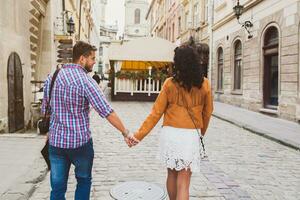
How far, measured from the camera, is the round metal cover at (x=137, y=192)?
9.64ft

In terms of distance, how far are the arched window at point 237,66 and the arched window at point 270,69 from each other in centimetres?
317

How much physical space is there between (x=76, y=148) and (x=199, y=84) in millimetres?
1156

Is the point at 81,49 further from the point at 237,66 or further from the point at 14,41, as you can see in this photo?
the point at 237,66

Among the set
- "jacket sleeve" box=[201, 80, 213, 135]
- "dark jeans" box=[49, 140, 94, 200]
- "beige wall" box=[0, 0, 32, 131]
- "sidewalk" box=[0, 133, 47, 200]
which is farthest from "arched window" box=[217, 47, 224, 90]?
"dark jeans" box=[49, 140, 94, 200]

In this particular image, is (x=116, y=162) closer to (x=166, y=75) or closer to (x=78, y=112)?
(x=78, y=112)

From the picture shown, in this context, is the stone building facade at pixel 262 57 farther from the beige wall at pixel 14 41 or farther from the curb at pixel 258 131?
the beige wall at pixel 14 41

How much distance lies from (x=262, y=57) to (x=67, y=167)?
515 inches

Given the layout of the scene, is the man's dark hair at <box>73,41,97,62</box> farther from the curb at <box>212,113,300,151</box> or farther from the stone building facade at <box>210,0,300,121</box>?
the stone building facade at <box>210,0,300,121</box>

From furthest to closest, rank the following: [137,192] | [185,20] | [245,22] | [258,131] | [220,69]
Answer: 1. [185,20]
2. [220,69]
3. [245,22]
4. [258,131]
5. [137,192]

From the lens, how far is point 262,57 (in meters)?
15.3

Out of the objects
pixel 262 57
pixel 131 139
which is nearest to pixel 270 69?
pixel 262 57

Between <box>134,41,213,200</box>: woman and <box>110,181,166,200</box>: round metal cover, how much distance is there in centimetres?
34

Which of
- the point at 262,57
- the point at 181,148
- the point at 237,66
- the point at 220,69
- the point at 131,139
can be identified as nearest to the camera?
the point at 181,148

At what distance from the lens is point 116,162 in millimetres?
6488
